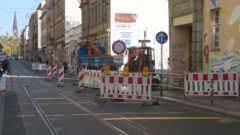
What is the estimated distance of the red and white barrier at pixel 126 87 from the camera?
2092 centimetres

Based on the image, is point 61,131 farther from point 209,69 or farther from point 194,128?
point 209,69

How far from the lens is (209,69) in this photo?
2461cm

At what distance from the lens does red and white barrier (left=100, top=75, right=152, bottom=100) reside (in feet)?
68.6

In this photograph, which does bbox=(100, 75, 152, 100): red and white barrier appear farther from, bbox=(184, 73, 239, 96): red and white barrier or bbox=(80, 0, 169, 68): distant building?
bbox=(80, 0, 169, 68): distant building

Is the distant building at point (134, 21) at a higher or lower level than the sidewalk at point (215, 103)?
higher

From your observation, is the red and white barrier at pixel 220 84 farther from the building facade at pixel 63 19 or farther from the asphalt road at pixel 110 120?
the building facade at pixel 63 19

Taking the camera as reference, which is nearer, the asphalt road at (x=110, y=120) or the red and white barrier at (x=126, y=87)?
the asphalt road at (x=110, y=120)

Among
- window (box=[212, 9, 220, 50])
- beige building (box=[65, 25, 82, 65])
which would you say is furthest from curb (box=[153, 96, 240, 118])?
beige building (box=[65, 25, 82, 65])

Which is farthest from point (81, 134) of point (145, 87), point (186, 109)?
point (145, 87)

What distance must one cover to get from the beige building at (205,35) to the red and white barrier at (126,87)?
12.5 feet

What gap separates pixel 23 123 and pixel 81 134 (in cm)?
265

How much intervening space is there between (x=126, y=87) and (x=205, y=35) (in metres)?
5.74

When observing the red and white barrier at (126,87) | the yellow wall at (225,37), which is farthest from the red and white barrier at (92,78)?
the red and white barrier at (126,87)

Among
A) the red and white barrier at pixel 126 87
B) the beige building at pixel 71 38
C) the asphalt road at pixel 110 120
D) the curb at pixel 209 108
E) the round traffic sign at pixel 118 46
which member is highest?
the beige building at pixel 71 38
